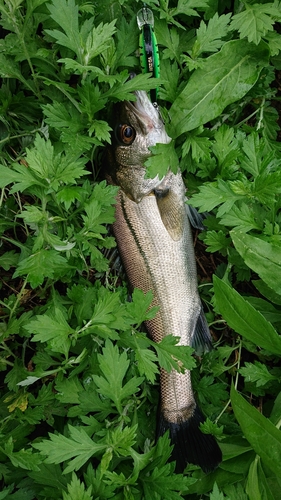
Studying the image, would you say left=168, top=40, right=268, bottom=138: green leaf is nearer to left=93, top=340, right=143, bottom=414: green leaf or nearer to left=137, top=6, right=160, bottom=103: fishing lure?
left=137, top=6, right=160, bottom=103: fishing lure

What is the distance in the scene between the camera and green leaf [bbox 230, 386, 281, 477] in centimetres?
202

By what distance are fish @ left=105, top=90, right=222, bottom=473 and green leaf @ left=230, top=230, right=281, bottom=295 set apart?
1.16ft

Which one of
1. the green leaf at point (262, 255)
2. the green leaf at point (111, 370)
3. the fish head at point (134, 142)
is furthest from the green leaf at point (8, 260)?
the green leaf at point (262, 255)

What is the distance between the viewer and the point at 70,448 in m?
2.08

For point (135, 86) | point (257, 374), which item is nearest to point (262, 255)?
point (257, 374)

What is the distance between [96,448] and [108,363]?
1.23 feet

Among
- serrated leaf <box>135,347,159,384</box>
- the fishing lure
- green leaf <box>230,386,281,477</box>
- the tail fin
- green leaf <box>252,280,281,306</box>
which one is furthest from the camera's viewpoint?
green leaf <box>252,280,281,306</box>

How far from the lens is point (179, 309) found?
8.19 feet

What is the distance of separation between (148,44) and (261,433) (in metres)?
1.75

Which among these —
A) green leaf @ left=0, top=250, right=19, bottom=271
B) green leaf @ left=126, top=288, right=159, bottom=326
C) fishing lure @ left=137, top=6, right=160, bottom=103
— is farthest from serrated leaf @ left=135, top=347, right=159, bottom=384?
fishing lure @ left=137, top=6, right=160, bottom=103

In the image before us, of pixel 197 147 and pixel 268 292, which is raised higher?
pixel 197 147

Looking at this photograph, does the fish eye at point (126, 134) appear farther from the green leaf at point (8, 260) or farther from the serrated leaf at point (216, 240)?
the green leaf at point (8, 260)

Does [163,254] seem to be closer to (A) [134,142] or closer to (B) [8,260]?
(A) [134,142]

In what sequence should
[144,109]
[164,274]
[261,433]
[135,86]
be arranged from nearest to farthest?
[261,433]
[135,86]
[144,109]
[164,274]
